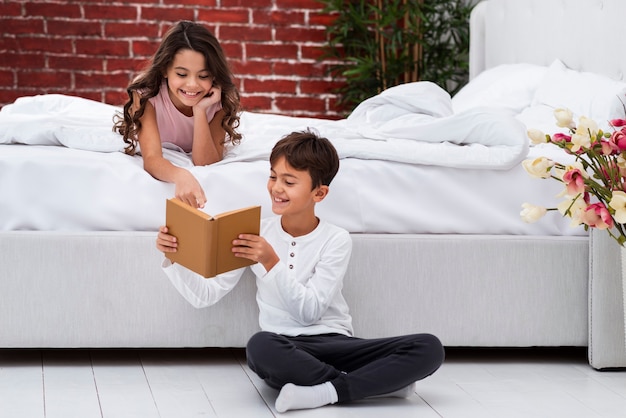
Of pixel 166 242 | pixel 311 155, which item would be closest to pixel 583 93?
pixel 311 155

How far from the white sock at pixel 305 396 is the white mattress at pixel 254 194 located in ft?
1.58

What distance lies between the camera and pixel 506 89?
11.1ft

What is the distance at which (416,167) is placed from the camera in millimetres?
2289

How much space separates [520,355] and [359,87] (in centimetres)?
275

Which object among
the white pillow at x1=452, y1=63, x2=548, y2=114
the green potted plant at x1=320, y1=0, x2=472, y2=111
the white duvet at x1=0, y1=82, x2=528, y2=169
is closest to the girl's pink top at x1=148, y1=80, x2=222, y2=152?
the white duvet at x1=0, y1=82, x2=528, y2=169

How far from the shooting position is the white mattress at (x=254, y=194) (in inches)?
85.6

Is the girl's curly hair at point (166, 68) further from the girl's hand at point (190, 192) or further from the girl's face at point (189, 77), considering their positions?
the girl's hand at point (190, 192)

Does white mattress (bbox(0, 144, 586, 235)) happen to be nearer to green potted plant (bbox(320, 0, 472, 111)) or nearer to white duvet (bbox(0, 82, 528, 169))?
white duvet (bbox(0, 82, 528, 169))

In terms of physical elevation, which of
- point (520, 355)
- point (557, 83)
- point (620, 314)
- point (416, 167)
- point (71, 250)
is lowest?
point (520, 355)

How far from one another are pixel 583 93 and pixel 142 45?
9.13ft

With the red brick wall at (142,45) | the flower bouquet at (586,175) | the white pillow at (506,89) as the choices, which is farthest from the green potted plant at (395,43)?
the flower bouquet at (586,175)

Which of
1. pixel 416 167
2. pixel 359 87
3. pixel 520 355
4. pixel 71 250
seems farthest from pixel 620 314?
pixel 359 87

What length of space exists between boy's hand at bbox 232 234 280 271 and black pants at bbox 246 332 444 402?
17cm

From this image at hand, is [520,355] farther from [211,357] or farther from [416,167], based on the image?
[211,357]
